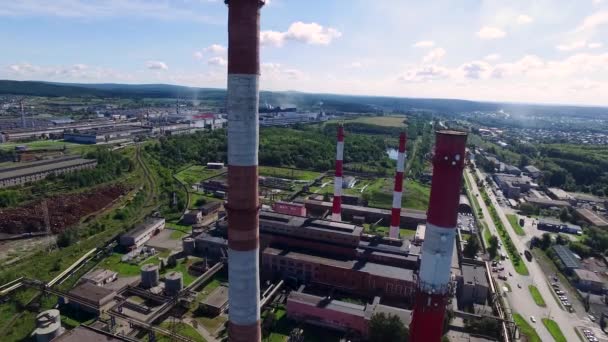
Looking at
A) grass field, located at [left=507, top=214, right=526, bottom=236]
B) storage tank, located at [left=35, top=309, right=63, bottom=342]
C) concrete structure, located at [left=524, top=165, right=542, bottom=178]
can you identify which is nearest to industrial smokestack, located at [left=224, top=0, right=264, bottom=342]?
storage tank, located at [left=35, top=309, right=63, bottom=342]

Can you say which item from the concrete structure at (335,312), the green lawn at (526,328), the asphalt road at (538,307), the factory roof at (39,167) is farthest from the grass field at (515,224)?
the factory roof at (39,167)

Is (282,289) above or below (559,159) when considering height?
below

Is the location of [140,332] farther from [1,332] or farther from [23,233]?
[23,233]

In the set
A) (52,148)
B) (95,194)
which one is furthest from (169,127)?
(95,194)

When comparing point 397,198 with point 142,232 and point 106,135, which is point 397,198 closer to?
point 142,232

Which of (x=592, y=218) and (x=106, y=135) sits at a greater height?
(x=106, y=135)

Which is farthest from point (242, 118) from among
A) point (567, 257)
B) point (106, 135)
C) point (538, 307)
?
point (106, 135)
